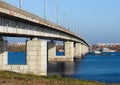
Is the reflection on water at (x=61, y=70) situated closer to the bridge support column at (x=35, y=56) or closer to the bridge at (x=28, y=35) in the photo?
the bridge at (x=28, y=35)

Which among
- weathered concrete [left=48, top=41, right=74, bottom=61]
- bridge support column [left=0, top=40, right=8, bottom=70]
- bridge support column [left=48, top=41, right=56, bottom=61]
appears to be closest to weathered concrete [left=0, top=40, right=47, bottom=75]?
bridge support column [left=0, top=40, right=8, bottom=70]

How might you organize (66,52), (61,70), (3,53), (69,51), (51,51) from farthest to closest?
1. (66,52)
2. (69,51)
3. (51,51)
4. (61,70)
5. (3,53)

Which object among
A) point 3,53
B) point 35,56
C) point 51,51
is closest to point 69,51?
point 51,51

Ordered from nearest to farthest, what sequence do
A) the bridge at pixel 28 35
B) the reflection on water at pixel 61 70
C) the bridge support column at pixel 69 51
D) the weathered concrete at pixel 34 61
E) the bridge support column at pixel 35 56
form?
the bridge at pixel 28 35
the weathered concrete at pixel 34 61
the bridge support column at pixel 35 56
the reflection on water at pixel 61 70
the bridge support column at pixel 69 51

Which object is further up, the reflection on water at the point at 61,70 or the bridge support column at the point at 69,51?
the bridge support column at the point at 69,51

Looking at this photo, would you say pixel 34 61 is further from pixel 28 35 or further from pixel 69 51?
pixel 69 51

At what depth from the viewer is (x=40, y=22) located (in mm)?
63188

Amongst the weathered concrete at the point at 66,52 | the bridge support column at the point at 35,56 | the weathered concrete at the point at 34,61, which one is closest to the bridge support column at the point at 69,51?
the weathered concrete at the point at 66,52

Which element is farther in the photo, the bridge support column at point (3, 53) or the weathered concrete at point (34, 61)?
the bridge support column at point (3, 53)

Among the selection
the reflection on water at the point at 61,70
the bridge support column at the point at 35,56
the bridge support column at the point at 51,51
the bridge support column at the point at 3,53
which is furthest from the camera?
the bridge support column at the point at 51,51

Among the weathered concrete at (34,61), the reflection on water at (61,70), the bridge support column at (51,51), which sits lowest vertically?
the reflection on water at (61,70)

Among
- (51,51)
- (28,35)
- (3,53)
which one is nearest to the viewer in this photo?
(28,35)

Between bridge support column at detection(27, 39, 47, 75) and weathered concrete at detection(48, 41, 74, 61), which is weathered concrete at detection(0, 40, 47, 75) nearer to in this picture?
bridge support column at detection(27, 39, 47, 75)

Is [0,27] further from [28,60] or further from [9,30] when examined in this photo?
[28,60]
